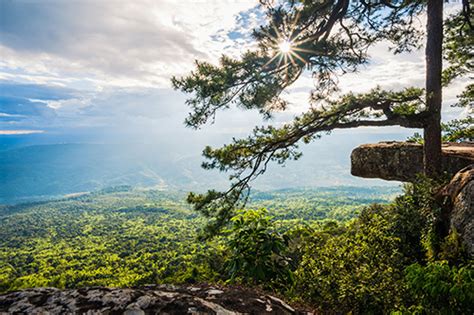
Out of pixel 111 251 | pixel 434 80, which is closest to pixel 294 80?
pixel 434 80

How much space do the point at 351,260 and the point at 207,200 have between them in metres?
4.56

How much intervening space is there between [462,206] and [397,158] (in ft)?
18.8

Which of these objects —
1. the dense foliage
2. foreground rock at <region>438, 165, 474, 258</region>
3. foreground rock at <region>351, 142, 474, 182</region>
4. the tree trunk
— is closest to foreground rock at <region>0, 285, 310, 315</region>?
the dense foliage


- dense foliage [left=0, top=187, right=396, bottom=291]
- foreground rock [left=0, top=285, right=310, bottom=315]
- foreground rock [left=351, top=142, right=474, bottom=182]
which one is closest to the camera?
foreground rock [left=0, top=285, right=310, bottom=315]

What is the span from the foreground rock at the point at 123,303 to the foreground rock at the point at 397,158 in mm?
8702

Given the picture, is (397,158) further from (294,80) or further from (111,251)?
(111,251)

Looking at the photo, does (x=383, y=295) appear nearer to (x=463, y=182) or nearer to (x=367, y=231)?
(x=367, y=231)

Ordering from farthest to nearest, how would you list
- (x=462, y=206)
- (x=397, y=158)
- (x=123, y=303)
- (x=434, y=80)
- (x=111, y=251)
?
(x=111, y=251) < (x=397, y=158) < (x=434, y=80) < (x=462, y=206) < (x=123, y=303)

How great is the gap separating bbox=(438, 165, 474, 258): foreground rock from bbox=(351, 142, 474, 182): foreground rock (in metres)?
3.07

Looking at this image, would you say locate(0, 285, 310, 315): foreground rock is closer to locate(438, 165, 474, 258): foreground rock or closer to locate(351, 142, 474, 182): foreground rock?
locate(438, 165, 474, 258): foreground rock

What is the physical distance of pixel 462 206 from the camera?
16.9 feet

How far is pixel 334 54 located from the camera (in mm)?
8359

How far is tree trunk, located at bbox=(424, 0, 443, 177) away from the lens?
7.77 metres

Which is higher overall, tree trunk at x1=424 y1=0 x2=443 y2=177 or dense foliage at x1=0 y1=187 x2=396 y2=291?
tree trunk at x1=424 y1=0 x2=443 y2=177
